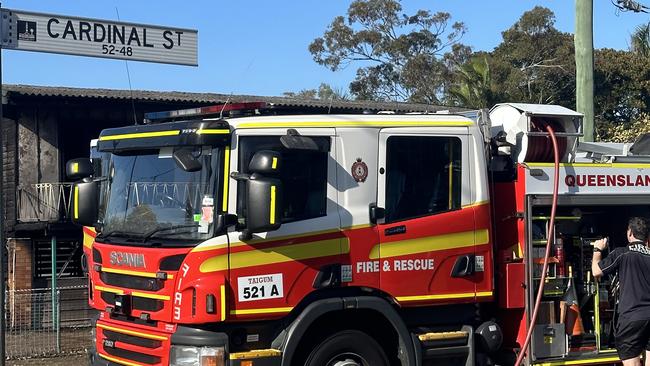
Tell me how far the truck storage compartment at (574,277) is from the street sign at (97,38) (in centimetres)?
401

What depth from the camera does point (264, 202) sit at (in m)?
6.14

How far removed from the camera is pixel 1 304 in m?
7.97

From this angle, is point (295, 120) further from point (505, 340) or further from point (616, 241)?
point (616, 241)

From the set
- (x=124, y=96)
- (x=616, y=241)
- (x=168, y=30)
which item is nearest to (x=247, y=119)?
(x=168, y=30)

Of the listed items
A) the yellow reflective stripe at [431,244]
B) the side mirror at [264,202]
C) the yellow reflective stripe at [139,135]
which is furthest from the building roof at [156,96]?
the side mirror at [264,202]

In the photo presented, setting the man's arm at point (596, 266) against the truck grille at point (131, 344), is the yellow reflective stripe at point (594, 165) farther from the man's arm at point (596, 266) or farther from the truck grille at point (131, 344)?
the truck grille at point (131, 344)

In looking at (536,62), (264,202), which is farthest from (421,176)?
(536,62)

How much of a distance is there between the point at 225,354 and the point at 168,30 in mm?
3888

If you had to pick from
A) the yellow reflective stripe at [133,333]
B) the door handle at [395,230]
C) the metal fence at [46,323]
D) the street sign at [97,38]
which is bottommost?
the metal fence at [46,323]

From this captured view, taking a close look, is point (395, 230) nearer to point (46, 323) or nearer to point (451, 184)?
point (451, 184)

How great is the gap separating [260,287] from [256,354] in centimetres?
51

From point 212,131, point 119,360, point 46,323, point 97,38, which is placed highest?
point 97,38

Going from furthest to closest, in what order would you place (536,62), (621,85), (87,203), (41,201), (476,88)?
(536,62) < (621,85) < (476,88) < (41,201) < (87,203)

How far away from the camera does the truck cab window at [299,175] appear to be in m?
6.57
